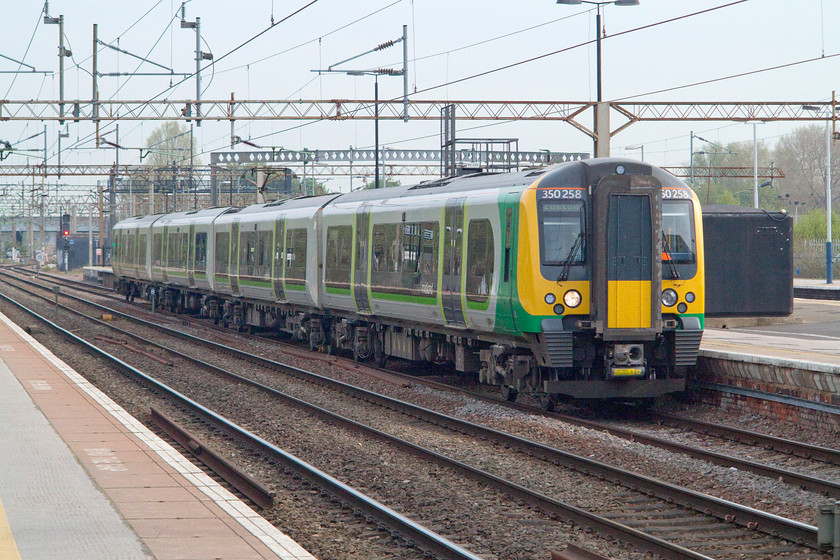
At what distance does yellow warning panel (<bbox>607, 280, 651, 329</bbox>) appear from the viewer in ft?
45.2

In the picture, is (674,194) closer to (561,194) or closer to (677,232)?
(677,232)

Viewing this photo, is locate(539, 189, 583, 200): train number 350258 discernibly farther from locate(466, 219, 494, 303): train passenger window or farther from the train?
locate(466, 219, 494, 303): train passenger window

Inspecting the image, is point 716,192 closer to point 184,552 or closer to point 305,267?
point 305,267

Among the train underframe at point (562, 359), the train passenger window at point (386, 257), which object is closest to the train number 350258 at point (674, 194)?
the train underframe at point (562, 359)

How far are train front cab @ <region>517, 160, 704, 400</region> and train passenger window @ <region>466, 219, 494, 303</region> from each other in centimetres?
103

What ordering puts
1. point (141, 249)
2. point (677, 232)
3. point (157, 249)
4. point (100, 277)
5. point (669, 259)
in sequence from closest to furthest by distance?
point (669, 259) → point (677, 232) → point (157, 249) → point (141, 249) → point (100, 277)

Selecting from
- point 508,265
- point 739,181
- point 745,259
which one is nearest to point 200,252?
point 745,259

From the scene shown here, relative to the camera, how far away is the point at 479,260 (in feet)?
50.2

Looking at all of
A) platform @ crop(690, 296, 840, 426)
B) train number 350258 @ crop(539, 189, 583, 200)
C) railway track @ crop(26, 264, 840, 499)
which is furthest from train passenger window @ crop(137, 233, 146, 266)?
train number 350258 @ crop(539, 189, 583, 200)

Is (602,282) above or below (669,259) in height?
below

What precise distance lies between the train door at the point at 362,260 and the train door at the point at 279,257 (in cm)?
504

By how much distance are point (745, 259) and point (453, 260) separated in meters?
10.4

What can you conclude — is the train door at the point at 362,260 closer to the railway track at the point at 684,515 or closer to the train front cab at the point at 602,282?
the train front cab at the point at 602,282

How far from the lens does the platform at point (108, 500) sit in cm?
696
